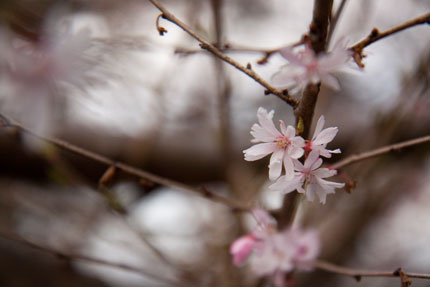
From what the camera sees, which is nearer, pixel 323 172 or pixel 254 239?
pixel 323 172

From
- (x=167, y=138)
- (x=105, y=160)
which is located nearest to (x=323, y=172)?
(x=105, y=160)

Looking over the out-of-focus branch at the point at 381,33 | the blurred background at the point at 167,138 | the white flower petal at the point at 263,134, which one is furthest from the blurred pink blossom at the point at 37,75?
the out-of-focus branch at the point at 381,33

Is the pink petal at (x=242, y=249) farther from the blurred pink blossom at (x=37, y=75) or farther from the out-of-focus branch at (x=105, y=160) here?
→ the blurred pink blossom at (x=37, y=75)

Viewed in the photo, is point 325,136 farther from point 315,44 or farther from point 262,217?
point 262,217

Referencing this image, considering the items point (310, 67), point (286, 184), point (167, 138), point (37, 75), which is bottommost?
point (286, 184)

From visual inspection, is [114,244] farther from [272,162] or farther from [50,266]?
[272,162]

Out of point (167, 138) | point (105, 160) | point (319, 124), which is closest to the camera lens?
point (319, 124)

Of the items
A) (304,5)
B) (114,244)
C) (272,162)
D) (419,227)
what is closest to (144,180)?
(272,162)
